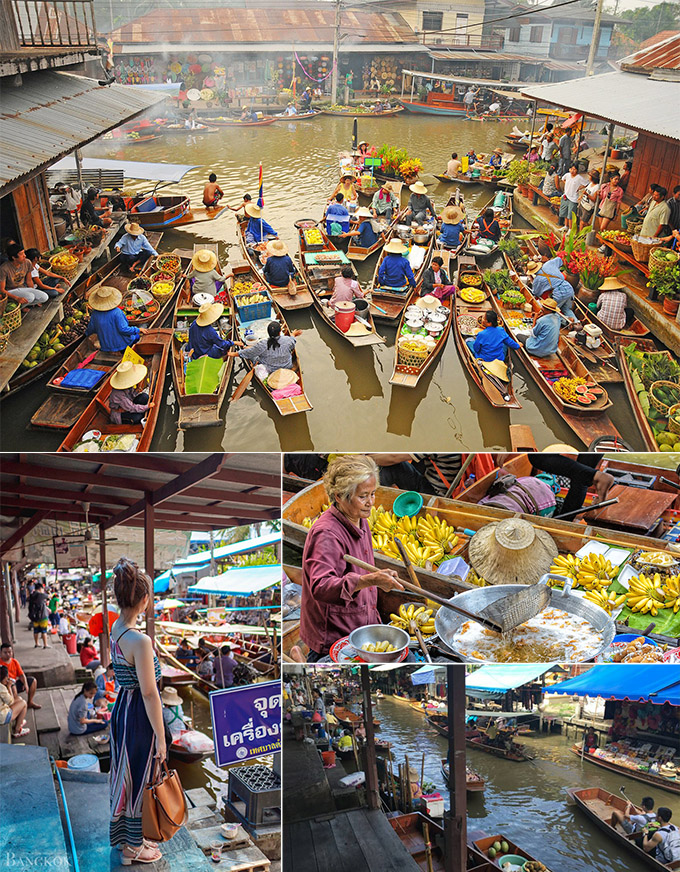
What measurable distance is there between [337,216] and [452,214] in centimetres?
147

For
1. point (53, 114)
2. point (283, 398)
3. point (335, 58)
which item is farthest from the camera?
point (335, 58)

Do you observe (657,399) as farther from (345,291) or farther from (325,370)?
(345,291)

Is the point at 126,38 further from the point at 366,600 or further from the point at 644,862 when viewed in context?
the point at 644,862

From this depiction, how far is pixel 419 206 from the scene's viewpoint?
8602mm

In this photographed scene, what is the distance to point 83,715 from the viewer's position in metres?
4.38

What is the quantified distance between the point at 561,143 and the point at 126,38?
5069 millimetres

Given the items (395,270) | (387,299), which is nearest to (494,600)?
(387,299)

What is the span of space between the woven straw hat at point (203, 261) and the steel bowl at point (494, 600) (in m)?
5.49

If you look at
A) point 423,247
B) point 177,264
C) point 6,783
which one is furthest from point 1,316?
point 423,247

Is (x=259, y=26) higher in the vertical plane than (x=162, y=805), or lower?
higher

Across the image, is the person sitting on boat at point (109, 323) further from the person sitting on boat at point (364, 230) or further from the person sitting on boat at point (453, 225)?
the person sitting on boat at point (453, 225)

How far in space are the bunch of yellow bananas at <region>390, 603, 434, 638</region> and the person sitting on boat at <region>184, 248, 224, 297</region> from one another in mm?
5283

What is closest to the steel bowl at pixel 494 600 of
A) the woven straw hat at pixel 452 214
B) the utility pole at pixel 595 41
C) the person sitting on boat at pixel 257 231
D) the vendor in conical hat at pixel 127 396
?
the vendor in conical hat at pixel 127 396

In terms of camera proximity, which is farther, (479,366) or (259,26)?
(259,26)
